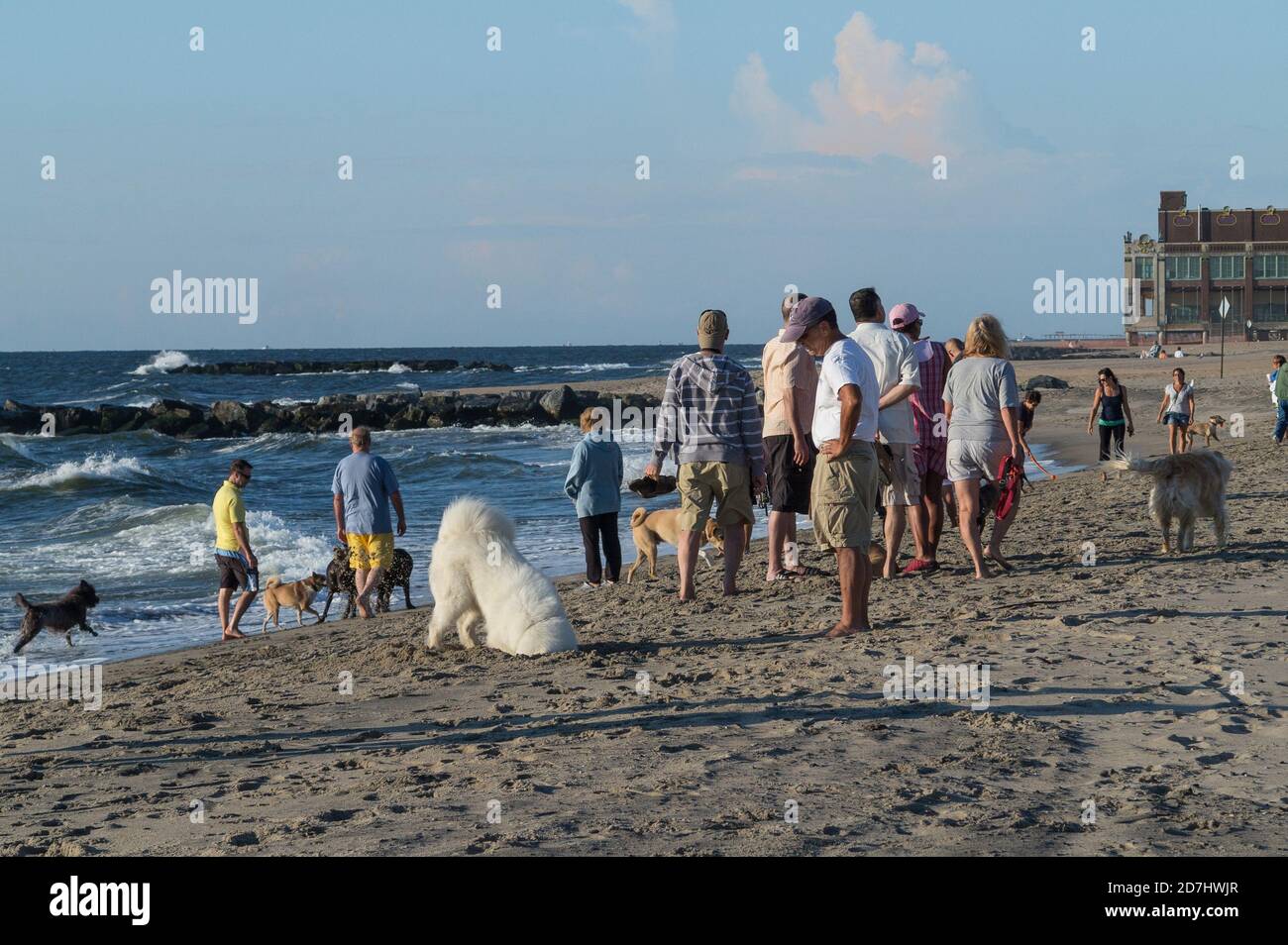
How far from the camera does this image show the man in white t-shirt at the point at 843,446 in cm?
650

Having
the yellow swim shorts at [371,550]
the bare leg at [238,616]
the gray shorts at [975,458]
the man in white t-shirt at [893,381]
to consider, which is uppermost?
the man in white t-shirt at [893,381]

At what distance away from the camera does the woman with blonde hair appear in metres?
8.07

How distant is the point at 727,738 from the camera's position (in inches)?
205

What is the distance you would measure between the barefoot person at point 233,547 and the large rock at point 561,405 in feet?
108

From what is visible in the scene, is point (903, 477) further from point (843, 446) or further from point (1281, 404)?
point (1281, 404)

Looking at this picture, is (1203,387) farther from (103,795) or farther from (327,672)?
(103,795)

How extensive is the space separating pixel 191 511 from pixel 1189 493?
46.3 ft

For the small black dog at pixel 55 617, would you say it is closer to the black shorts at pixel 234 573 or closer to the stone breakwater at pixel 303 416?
the black shorts at pixel 234 573

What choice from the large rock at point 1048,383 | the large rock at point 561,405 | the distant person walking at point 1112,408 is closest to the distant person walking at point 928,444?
the distant person walking at point 1112,408

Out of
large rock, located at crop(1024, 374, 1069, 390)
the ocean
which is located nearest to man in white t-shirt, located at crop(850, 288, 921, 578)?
the ocean

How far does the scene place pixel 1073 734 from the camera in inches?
202

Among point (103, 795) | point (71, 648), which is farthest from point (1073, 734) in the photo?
point (71, 648)

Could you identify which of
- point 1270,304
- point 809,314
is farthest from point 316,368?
point 809,314
